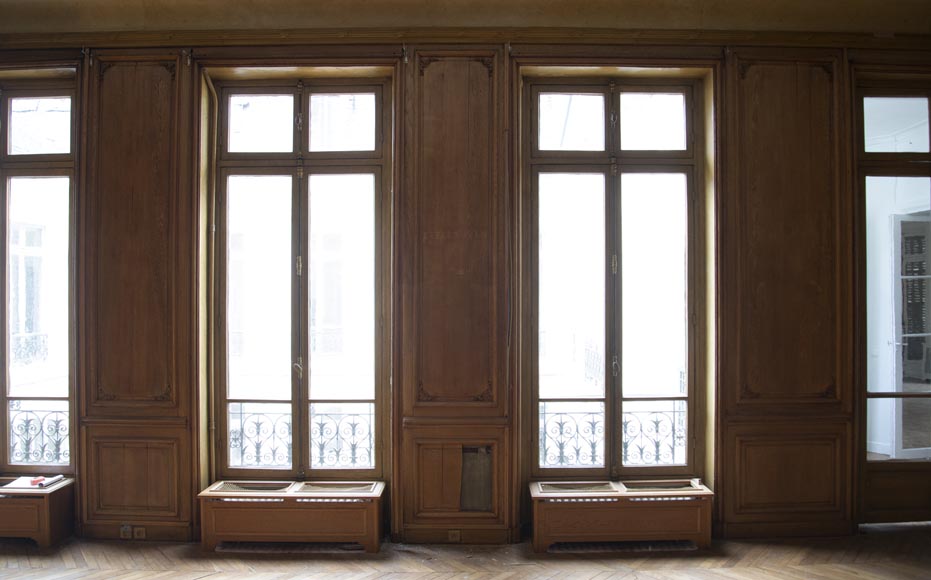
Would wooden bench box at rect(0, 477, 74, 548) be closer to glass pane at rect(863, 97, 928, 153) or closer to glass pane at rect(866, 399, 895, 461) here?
glass pane at rect(866, 399, 895, 461)

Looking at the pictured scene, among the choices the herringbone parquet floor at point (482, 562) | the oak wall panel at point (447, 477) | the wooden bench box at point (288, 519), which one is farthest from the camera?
the oak wall panel at point (447, 477)

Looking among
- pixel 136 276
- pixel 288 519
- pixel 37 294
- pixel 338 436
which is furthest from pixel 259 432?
pixel 37 294

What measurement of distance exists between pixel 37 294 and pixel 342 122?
2364 millimetres

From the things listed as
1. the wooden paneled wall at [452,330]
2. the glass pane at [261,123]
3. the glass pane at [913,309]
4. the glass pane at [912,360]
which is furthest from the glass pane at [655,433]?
the glass pane at [261,123]

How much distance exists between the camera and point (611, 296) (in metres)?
3.76

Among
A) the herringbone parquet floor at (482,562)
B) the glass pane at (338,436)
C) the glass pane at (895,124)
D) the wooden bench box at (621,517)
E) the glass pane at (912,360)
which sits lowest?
the herringbone parquet floor at (482,562)

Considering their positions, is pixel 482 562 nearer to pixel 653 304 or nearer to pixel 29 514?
pixel 653 304

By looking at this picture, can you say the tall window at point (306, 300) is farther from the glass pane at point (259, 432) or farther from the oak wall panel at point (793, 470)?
the oak wall panel at point (793, 470)

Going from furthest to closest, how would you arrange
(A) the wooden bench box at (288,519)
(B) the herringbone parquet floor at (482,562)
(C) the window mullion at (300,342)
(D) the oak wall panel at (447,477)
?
(C) the window mullion at (300,342) → (D) the oak wall panel at (447,477) → (A) the wooden bench box at (288,519) → (B) the herringbone parquet floor at (482,562)

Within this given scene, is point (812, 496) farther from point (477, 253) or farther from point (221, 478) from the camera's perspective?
point (221, 478)

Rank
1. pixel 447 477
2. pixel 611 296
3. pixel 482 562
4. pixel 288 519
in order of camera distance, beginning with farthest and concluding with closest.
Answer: pixel 611 296 → pixel 447 477 → pixel 288 519 → pixel 482 562

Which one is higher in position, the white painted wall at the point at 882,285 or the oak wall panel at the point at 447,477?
the white painted wall at the point at 882,285

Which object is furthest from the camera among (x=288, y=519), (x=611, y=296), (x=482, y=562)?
(x=611, y=296)

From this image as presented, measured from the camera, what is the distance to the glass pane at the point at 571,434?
3.76m
